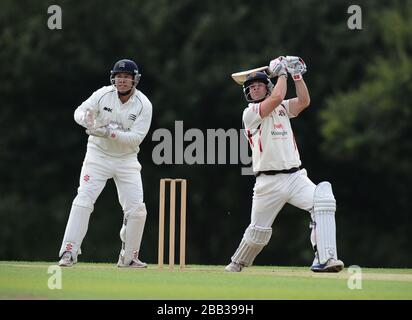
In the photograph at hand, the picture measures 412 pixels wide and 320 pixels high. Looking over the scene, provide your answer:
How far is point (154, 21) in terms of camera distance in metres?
26.1

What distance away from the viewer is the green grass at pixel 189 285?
855 cm

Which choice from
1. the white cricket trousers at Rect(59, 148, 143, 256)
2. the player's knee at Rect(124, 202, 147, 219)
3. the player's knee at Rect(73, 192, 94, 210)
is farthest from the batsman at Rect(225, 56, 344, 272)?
the player's knee at Rect(73, 192, 94, 210)

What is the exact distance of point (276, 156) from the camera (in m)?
10.3

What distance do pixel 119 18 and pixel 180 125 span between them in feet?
9.58

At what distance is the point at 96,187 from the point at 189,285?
2.00 meters

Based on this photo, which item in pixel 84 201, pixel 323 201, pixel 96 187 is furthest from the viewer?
pixel 96 187

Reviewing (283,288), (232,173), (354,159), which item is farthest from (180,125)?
(283,288)

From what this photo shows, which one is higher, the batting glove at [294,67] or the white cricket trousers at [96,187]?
the batting glove at [294,67]

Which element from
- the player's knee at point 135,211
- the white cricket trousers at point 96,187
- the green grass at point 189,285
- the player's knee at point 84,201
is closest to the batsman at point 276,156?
the green grass at point 189,285

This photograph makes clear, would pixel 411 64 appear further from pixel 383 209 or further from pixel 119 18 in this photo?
pixel 119 18

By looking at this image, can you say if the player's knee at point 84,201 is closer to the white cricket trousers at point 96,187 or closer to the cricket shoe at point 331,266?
the white cricket trousers at point 96,187

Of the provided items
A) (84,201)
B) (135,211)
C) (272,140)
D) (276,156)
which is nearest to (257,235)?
(276,156)

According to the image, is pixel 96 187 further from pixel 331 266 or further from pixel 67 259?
pixel 331 266

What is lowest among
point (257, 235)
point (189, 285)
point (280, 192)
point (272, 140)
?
point (189, 285)
